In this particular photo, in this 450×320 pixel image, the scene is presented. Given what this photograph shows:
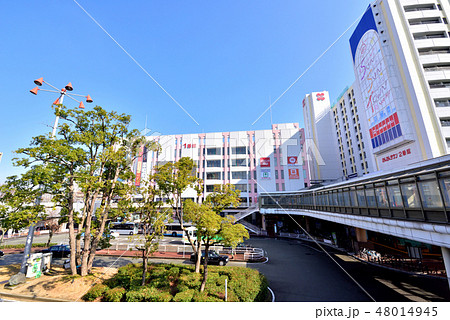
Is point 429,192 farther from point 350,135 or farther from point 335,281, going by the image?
point 350,135

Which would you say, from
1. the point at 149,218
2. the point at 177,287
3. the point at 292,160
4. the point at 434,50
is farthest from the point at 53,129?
the point at 434,50

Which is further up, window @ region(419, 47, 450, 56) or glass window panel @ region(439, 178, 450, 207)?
window @ region(419, 47, 450, 56)

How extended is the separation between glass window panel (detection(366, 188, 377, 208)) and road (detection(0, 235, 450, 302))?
492 cm

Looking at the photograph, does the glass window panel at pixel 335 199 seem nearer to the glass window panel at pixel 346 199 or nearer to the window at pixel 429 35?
the glass window panel at pixel 346 199

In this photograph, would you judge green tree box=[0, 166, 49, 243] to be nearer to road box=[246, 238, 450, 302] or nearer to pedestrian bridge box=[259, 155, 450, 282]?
road box=[246, 238, 450, 302]

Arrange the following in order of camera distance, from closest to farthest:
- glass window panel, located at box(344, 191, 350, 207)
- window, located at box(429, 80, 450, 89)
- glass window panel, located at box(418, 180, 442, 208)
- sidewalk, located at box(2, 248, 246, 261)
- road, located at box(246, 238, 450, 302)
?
glass window panel, located at box(418, 180, 442, 208), road, located at box(246, 238, 450, 302), glass window panel, located at box(344, 191, 350, 207), sidewalk, located at box(2, 248, 246, 261), window, located at box(429, 80, 450, 89)

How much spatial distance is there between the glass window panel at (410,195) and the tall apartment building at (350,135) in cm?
4589

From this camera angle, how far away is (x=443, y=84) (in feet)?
87.2

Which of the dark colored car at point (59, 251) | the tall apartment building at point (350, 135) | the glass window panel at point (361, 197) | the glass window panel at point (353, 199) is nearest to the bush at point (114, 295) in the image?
the dark colored car at point (59, 251)

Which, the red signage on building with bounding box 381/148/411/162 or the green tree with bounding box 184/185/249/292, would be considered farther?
the red signage on building with bounding box 381/148/411/162

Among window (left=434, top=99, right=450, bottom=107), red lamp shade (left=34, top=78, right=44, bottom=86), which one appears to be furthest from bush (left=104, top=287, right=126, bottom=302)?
window (left=434, top=99, right=450, bottom=107)

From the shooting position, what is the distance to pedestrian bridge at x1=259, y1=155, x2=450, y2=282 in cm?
802
